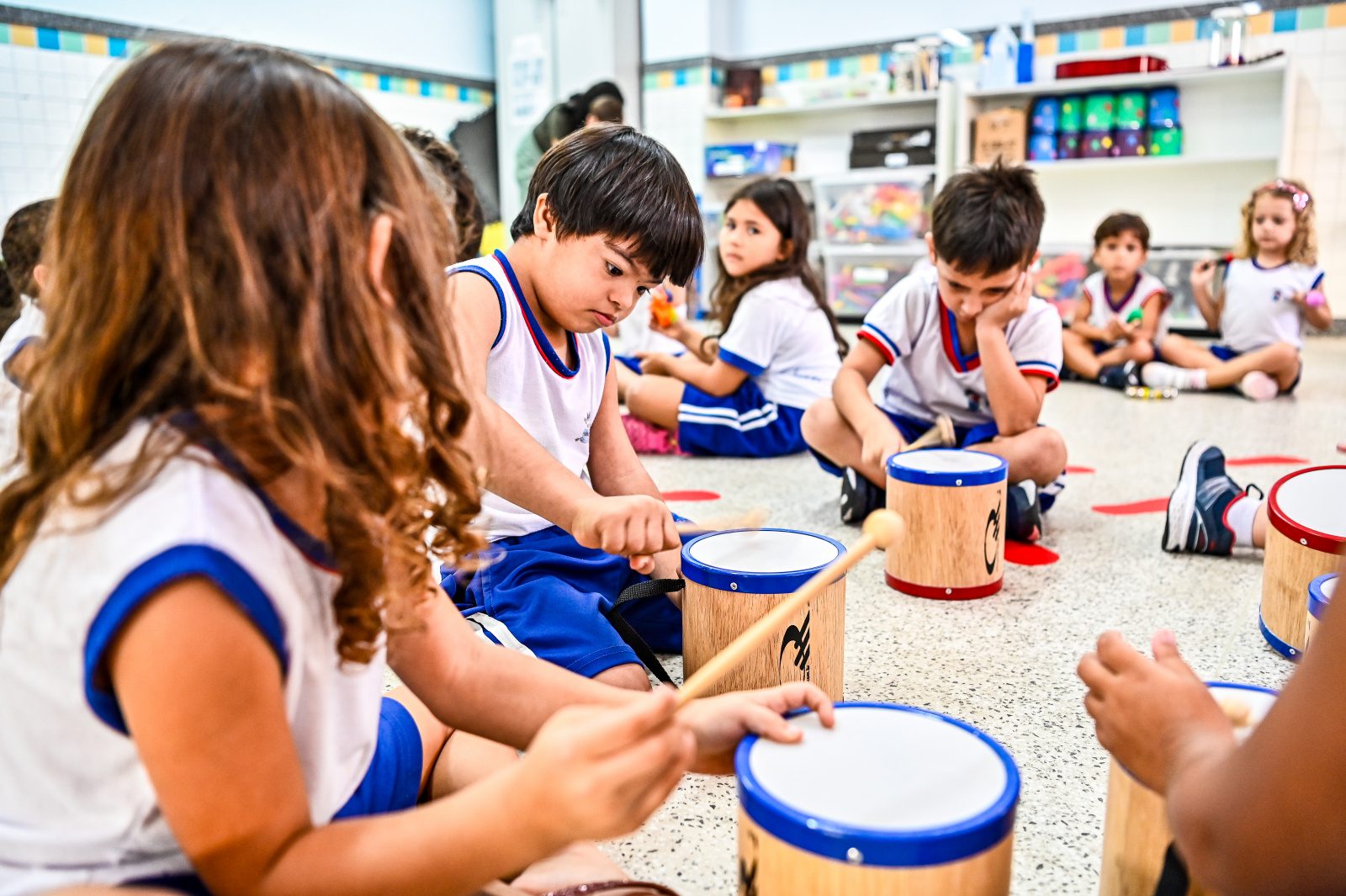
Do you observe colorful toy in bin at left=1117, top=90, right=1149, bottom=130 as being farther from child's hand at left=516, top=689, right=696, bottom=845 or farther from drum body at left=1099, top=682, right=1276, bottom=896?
child's hand at left=516, top=689, right=696, bottom=845

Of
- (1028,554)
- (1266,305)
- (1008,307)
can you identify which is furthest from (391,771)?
(1266,305)

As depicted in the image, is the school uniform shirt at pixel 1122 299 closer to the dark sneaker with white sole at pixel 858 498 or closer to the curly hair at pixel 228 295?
the dark sneaker with white sole at pixel 858 498

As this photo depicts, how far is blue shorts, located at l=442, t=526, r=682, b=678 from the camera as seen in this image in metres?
1.09

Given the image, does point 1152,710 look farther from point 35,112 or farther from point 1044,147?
point 1044,147

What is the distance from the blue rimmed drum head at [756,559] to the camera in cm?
104

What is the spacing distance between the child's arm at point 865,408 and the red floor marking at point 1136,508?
1.29 feet

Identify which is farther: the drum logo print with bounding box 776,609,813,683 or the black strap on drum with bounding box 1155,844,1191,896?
the drum logo print with bounding box 776,609,813,683

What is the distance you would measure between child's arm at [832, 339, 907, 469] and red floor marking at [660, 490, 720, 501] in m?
0.31

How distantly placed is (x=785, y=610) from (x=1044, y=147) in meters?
4.34

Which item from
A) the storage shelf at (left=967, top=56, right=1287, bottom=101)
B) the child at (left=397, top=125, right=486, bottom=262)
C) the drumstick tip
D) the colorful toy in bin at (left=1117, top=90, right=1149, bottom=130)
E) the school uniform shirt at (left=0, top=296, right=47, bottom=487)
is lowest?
the drumstick tip

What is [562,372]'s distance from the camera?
4.17 feet

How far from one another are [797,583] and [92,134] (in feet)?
2.35

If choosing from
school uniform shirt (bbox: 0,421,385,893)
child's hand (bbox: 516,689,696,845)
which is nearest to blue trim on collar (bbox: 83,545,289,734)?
school uniform shirt (bbox: 0,421,385,893)

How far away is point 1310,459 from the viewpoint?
2.28 meters
